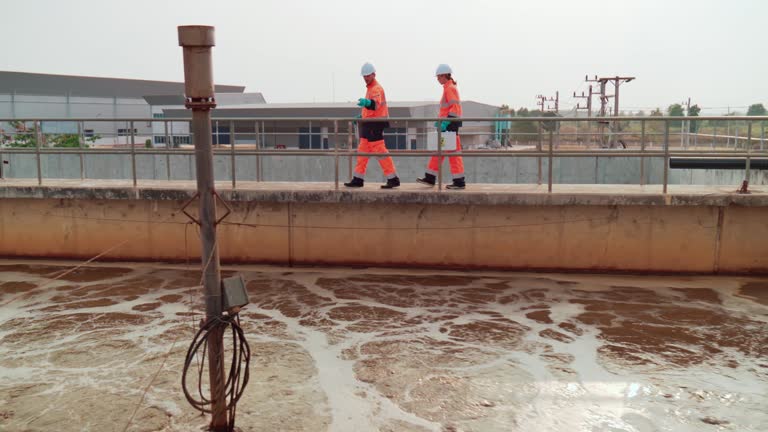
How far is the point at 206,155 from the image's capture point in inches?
166

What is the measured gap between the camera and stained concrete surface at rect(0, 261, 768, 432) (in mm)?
5262

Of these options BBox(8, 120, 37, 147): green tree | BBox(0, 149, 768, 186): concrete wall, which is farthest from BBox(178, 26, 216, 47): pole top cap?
BBox(0, 149, 768, 186): concrete wall

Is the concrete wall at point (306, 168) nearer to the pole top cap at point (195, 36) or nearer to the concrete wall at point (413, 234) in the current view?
the concrete wall at point (413, 234)

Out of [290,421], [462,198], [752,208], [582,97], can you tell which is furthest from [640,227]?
[582,97]

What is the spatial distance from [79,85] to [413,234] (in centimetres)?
4294

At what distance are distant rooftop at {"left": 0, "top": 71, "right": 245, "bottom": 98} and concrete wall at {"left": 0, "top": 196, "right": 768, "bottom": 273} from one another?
3538cm

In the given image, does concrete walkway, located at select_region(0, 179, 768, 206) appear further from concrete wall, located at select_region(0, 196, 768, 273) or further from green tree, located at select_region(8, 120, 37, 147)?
green tree, located at select_region(8, 120, 37, 147)

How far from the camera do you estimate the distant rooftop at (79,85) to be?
1624 inches

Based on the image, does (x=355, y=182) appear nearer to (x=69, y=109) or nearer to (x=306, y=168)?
(x=306, y=168)

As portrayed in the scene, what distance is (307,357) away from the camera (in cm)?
648

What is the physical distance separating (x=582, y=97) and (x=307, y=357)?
3424 cm

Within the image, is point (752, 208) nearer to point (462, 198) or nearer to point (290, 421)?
point (462, 198)

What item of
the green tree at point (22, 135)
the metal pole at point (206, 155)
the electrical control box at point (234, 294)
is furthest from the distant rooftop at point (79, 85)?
the electrical control box at point (234, 294)

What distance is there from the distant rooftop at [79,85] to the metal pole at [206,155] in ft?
137
